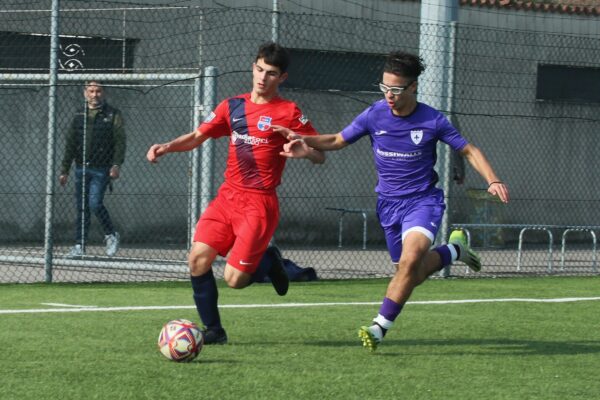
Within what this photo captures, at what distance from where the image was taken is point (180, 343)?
769 centimetres

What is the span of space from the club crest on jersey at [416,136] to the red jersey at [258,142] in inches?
28.0

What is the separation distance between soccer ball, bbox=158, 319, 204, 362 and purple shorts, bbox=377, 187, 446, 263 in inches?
68.4

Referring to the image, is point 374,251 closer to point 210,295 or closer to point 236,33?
point 236,33

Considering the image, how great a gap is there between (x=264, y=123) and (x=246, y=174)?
1.19ft

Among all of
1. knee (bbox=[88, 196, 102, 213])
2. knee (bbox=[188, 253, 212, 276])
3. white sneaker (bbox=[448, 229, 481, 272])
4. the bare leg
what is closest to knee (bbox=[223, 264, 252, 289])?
knee (bbox=[188, 253, 212, 276])

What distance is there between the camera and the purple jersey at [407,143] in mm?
9031

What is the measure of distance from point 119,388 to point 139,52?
1236cm

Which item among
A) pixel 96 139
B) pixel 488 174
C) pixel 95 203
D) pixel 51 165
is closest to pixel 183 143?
pixel 488 174

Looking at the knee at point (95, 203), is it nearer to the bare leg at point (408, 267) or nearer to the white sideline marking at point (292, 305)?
the white sideline marking at point (292, 305)

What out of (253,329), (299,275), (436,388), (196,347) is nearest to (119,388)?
(196,347)

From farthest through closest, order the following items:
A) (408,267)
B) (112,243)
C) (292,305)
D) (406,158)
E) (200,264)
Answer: (112,243), (292,305), (406,158), (200,264), (408,267)

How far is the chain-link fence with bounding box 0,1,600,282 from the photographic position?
18.0 metres

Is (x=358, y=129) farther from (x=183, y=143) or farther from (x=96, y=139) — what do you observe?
(x=96, y=139)

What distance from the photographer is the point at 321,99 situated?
2056cm
